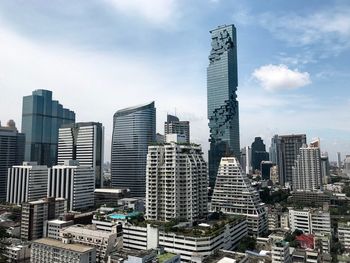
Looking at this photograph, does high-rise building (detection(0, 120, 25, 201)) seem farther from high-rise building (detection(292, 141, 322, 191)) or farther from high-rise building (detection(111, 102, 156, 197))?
high-rise building (detection(292, 141, 322, 191))

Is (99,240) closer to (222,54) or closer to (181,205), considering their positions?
(181,205)

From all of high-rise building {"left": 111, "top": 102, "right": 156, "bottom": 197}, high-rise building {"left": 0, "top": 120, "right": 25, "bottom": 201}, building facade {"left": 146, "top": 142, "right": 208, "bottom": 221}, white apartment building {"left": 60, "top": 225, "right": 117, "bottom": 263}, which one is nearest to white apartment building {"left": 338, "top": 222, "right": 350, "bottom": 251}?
building facade {"left": 146, "top": 142, "right": 208, "bottom": 221}

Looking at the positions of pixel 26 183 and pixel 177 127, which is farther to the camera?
pixel 177 127

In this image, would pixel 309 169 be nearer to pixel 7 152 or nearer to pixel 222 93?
pixel 222 93

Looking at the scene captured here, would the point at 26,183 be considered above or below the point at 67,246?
above

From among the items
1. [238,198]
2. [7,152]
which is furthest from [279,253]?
[7,152]

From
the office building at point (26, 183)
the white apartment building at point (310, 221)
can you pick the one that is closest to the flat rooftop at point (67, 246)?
the white apartment building at point (310, 221)

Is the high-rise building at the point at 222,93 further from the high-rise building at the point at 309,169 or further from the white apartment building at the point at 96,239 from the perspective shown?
the white apartment building at the point at 96,239
